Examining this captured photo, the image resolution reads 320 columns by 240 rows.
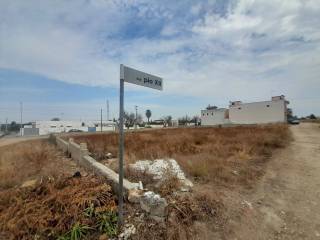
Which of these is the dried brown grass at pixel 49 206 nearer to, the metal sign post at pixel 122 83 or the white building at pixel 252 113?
the metal sign post at pixel 122 83

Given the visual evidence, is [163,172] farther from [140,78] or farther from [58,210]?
[140,78]

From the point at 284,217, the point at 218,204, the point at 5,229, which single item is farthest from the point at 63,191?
the point at 284,217

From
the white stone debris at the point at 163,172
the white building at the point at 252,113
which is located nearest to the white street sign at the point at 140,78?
the white stone debris at the point at 163,172

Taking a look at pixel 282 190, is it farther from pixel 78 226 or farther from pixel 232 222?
pixel 78 226

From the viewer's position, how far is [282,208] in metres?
4.84

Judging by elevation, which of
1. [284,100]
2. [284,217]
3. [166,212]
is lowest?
[284,217]

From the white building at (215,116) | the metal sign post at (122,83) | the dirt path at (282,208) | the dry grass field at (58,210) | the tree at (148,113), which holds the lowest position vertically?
the dirt path at (282,208)

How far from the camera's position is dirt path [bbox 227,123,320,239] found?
395 centimetres

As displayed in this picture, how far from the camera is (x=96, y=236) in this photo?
365 cm

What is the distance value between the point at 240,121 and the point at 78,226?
76.9 m

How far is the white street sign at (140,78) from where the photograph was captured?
354 cm

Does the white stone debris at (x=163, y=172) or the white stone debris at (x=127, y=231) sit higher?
the white stone debris at (x=163, y=172)

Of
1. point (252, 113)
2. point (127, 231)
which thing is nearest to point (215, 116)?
point (252, 113)

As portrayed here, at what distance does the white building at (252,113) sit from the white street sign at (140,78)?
69756mm
